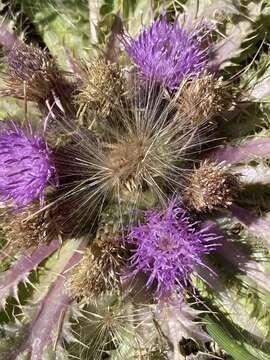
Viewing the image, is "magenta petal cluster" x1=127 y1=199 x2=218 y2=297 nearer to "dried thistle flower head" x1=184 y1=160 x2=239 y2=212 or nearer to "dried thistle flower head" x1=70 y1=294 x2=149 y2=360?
"dried thistle flower head" x1=184 y1=160 x2=239 y2=212

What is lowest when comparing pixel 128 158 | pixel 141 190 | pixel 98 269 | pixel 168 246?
pixel 98 269

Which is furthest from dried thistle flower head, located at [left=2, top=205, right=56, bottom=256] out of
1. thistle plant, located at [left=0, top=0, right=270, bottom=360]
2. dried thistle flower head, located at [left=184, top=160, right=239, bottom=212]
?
dried thistle flower head, located at [left=184, top=160, right=239, bottom=212]

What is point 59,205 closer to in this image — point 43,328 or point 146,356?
point 43,328

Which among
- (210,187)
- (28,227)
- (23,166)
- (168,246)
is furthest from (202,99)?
(28,227)

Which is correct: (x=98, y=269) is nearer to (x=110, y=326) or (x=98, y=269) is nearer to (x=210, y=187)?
(x=110, y=326)

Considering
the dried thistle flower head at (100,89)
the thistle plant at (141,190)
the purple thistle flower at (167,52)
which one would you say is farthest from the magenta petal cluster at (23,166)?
the purple thistle flower at (167,52)

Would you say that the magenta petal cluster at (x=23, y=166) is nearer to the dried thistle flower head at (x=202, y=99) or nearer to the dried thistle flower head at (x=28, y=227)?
the dried thistle flower head at (x=28, y=227)
